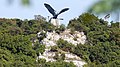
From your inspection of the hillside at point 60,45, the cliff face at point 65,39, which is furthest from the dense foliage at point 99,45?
the cliff face at point 65,39

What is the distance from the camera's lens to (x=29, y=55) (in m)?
24.7

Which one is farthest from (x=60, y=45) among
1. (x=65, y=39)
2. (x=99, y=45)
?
(x=99, y=45)

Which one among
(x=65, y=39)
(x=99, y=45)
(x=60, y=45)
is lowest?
(x=60, y=45)

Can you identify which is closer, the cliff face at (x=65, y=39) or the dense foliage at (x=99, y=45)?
the cliff face at (x=65, y=39)

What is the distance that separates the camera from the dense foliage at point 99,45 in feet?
81.8

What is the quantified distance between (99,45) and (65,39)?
2.00 metres

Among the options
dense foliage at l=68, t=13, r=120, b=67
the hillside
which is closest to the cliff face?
the hillside

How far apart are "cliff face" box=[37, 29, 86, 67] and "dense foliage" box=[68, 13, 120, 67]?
0.39m

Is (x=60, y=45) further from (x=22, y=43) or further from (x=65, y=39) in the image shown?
(x=22, y=43)

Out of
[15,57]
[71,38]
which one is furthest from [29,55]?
[71,38]

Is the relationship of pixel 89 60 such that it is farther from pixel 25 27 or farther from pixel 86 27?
pixel 25 27

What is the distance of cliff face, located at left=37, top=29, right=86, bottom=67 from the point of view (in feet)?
78.7

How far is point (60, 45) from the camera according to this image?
83.7 feet

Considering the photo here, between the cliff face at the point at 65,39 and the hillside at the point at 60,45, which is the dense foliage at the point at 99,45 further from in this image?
the cliff face at the point at 65,39
